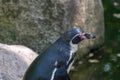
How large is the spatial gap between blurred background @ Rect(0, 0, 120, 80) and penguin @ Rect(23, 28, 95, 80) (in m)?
1.72

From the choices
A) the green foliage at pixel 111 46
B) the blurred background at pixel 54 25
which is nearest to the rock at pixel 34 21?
the blurred background at pixel 54 25

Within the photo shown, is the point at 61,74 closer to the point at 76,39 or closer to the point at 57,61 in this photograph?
the point at 57,61

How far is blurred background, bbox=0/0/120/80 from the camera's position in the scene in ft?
16.2

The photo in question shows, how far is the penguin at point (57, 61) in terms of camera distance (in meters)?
3.12

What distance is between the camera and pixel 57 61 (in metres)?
3.15

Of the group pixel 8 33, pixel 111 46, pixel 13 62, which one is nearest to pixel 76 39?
pixel 13 62

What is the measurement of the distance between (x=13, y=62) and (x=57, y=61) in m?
0.81

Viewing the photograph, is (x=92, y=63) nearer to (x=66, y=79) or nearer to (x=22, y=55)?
(x=22, y=55)

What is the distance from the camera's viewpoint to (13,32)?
16.3ft

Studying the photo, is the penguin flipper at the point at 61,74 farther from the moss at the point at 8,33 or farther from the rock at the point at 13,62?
the moss at the point at 8,33

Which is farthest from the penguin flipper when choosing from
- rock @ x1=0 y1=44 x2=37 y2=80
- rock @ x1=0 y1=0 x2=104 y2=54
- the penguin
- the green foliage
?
the green foliage

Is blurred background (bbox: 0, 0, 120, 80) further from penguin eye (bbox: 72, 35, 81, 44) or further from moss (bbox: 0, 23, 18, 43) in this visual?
penguin eye (bbox: 72, 35, 81, 44)

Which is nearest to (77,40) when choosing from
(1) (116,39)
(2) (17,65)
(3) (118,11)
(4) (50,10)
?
(2) (17,65)

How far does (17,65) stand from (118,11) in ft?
9.15
